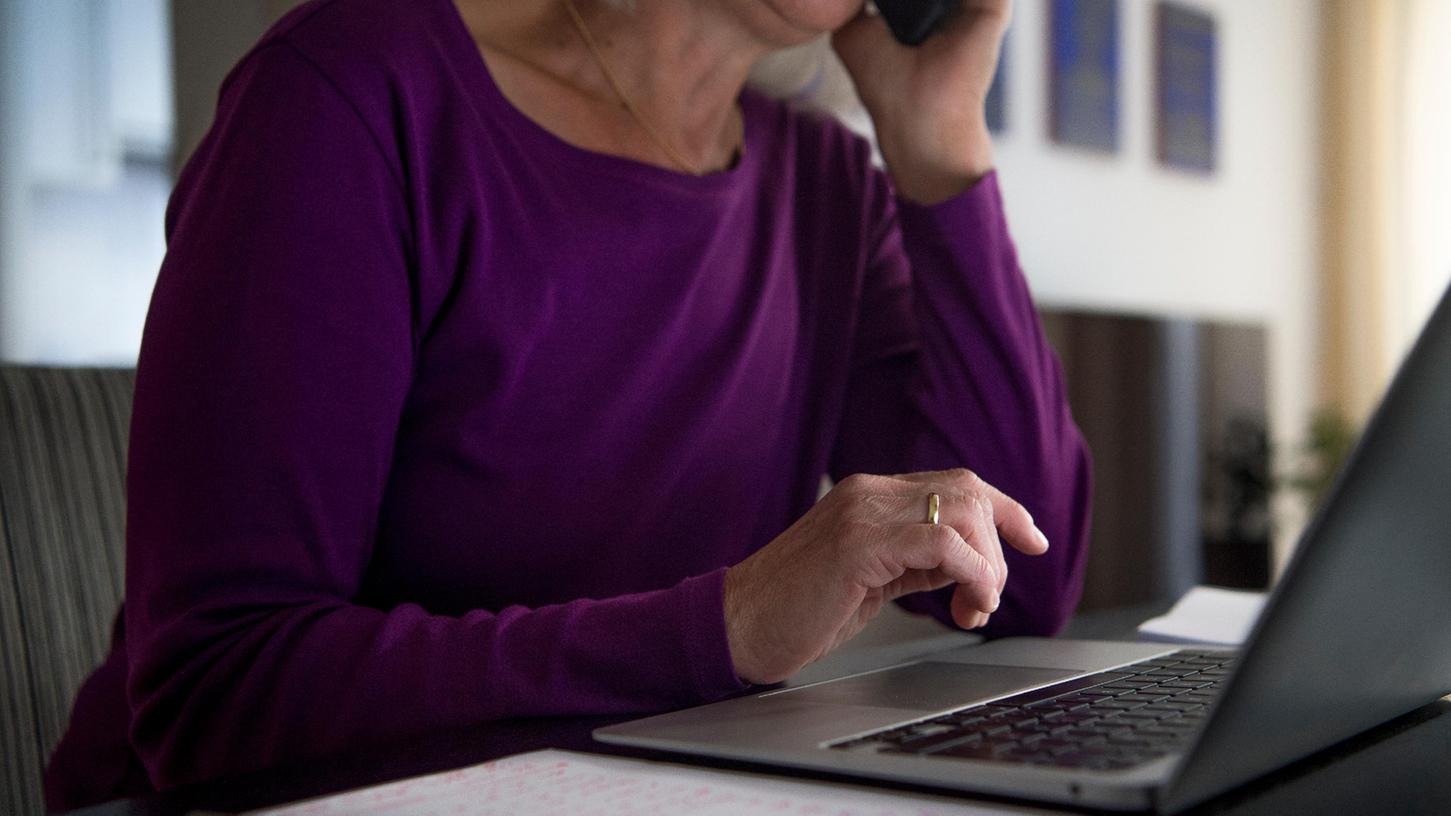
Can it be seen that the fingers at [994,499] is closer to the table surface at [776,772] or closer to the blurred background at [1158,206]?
the table surface at [776,772]

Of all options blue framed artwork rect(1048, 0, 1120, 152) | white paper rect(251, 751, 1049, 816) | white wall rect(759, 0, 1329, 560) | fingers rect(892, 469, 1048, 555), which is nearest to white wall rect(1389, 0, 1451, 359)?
white wall rect(759, 0, 1329, 560)

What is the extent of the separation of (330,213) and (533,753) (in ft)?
1.24

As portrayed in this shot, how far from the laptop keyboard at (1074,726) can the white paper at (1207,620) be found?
0.27m

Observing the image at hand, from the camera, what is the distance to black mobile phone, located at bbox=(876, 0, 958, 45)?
107 centimetres

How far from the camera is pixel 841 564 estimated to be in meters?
0.59

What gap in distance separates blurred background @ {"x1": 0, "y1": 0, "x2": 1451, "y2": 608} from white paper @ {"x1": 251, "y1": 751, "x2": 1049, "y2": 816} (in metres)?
0.88

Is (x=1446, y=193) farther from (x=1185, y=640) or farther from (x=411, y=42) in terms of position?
(x=411, y=42)

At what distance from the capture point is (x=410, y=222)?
0.80 m

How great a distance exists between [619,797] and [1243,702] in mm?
206

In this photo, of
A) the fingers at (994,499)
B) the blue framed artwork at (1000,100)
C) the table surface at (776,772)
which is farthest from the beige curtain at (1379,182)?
the table surface at (776,772)

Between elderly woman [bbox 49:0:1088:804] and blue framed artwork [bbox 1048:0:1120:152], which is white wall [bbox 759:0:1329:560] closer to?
blue framed artwork [bbox 1048:0:1120:152]

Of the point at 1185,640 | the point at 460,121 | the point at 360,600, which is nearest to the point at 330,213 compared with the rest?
the point at 460,121

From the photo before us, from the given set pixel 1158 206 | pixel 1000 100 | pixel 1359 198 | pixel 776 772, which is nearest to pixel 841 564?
pixel 776 772

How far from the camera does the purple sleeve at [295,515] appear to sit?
0.59 metres
